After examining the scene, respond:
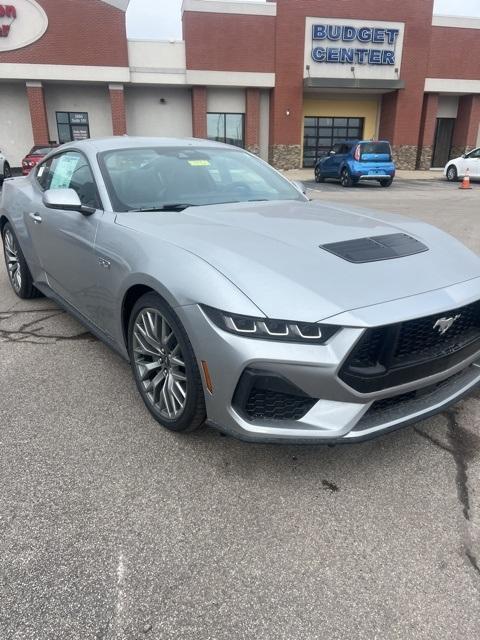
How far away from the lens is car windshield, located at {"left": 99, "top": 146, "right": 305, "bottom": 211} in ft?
10.6

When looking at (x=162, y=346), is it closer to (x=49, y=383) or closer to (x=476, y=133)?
(x=49, y=383)

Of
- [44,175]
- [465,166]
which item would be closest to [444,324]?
[44,175]

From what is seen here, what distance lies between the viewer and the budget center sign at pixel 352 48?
2552 centimetres

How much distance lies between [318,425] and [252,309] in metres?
0.56

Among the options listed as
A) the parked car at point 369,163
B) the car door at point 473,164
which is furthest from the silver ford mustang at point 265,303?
the car door at point 473,164

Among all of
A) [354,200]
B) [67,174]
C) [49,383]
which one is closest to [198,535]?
[49,383]

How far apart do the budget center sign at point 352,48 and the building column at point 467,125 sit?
17.2 feet

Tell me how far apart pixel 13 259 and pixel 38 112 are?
2242 cm

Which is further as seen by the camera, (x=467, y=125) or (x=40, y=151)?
(x=467, y=125)

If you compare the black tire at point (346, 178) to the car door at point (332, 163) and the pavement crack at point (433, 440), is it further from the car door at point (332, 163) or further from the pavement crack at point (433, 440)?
the pavement crack at point (433, 440)

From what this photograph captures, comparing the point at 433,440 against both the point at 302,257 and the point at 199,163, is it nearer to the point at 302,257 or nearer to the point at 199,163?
the point at 302,257

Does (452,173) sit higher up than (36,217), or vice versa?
(36,217)

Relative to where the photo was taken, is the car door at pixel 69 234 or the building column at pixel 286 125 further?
the building column at pixel 286 125

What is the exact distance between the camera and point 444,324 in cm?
225
